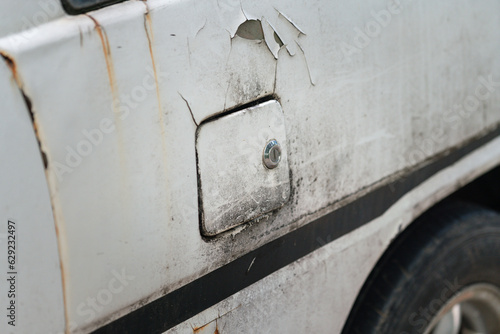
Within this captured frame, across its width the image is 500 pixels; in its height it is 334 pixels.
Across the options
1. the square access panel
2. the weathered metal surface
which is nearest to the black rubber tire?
the square access panel

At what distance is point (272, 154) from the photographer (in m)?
1.34

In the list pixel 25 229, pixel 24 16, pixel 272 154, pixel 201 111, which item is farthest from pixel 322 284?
pixel 24 16

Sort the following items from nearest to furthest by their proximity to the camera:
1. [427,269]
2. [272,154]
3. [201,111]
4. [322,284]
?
[201,111], [272,154], [322,284], [427,269]

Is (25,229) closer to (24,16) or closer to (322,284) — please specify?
(24,16)

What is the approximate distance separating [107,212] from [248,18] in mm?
475

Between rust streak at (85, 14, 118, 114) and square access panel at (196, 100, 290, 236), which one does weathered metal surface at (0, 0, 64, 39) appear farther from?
square access panel at (196, 100, 290, 236)

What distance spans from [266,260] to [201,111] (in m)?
0.40

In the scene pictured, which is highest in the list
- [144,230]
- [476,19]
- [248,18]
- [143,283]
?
[248,18]

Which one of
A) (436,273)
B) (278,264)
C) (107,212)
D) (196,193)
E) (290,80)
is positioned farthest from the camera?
(436,273)

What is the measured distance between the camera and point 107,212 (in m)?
1.10

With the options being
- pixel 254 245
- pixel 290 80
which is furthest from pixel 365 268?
pixel 290 80

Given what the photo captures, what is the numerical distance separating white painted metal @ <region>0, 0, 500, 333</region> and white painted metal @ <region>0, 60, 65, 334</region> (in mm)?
20

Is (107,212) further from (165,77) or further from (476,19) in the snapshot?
(476,19)

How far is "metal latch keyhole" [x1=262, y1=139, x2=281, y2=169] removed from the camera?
1.33m
